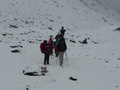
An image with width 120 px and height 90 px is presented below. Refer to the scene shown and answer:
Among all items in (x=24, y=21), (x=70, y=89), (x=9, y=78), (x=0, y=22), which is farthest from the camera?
(x=24, y=21)

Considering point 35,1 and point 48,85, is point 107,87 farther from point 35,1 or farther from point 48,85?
point 35,1

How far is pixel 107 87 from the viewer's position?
9164mm

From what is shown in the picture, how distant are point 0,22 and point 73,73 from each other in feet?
83.5

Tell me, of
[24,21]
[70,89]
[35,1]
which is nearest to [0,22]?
[24,21]

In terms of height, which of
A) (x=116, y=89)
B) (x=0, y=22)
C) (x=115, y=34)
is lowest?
(x=116, y=89)

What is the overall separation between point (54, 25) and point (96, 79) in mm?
32513

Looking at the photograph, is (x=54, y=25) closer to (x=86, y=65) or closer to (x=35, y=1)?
(x=35, y=1)

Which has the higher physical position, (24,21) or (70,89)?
(24,21)

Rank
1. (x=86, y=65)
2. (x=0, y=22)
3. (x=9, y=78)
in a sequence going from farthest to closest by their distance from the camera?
(x=0, y=22), (x=86, y=65), (x=9, y=78)

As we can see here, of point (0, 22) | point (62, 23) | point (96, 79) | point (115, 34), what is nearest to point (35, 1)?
point (62, 23)

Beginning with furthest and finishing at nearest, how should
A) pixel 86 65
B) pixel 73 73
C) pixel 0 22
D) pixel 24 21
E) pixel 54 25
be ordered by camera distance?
1. pixel 54 25
2. pixel 24 21
3. pixel 0 22
4. pixel 86 65
5. pixel 73 73

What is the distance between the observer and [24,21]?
3766cm

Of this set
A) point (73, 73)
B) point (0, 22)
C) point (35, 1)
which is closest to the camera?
point (73, 73)

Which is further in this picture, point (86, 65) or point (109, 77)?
point (86, 65)
